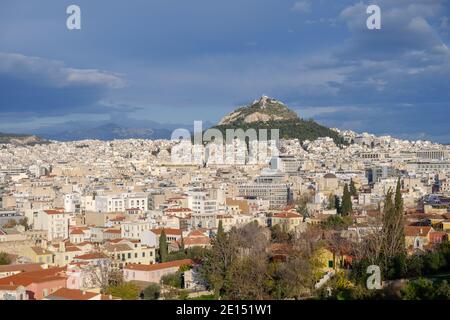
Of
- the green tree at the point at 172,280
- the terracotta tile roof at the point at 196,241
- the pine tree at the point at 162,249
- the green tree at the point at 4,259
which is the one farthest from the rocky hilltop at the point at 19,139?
the green tree at the point at 172,280

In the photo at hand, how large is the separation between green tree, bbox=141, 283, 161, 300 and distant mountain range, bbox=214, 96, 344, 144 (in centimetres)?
5463

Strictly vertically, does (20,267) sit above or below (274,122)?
below

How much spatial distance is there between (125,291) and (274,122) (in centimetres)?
6066

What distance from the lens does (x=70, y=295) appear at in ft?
45.7

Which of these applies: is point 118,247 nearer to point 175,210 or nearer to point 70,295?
point 70,295

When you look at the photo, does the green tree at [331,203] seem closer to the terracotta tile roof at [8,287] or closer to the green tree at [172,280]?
the green tree at [172,280]

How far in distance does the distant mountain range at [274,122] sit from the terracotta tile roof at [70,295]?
183ft

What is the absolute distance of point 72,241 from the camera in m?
24.0

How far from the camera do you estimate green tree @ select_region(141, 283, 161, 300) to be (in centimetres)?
1509

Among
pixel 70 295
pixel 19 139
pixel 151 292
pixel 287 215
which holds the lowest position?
pixel 151 292

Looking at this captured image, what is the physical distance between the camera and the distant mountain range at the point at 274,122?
242 ft

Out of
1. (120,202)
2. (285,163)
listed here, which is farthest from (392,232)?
(285,163)

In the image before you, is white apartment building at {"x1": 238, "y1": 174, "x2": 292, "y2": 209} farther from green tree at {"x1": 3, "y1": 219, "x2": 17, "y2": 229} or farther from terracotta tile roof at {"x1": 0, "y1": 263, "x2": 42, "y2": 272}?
terracotta tile roof at {"x1": 0, "y1": 263, "x2": 42, "y2": 272}
